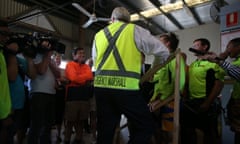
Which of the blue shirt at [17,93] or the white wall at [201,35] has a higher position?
the white wall at [201,35]

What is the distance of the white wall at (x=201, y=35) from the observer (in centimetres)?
863

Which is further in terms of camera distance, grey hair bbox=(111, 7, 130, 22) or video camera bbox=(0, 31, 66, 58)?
video camera bbox=(0, 31, 66, 58)

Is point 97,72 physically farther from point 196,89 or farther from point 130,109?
point 196,89

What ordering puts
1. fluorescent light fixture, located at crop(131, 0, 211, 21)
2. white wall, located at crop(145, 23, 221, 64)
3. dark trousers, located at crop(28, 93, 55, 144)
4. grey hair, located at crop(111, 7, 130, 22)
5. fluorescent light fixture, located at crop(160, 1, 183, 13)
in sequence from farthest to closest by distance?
white wall, located at crop(145, 23, 221, 64) → fluorescent light fixture, located at crop(160, 1, 183, 13) → fluorescent light fixture, located at crop(131, 0, 211, 21) → dark trousers, located at crop(28, 93, 55, 144) → grey hair, located at crop(111, 7, 130, 22)

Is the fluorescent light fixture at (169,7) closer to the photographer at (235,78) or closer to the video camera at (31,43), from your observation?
the photographer at (235,78)

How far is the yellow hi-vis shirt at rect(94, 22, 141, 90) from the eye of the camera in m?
1.75

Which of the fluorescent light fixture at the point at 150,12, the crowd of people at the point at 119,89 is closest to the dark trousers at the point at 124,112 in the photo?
the crowd of people at the point at 119,89

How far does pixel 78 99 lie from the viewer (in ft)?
11.5

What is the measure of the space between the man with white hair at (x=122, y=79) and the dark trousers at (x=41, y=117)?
86 cm

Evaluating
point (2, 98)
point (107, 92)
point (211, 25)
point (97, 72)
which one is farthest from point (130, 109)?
point (211, 25)

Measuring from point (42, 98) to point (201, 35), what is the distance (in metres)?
7.44

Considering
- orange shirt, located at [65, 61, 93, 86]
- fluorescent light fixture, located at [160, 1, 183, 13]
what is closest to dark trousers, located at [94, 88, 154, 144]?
orange shirt, located at [65, 61, 93, 86]

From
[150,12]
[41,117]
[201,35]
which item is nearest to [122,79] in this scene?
[41,117]

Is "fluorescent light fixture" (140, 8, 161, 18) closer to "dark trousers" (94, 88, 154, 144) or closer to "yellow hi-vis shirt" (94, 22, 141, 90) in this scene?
"yellow hi-vis shirt" (94, 22, 141, 90)
